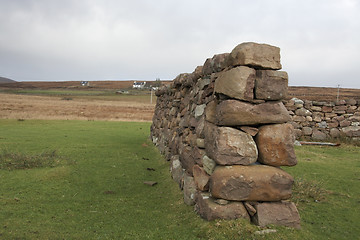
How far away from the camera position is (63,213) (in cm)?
562

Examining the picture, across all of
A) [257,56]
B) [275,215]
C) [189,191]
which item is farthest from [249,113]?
[189,191]

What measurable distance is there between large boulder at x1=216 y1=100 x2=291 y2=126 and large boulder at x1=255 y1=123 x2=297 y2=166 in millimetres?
158

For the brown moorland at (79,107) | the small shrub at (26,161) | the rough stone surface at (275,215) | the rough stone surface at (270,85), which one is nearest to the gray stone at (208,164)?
the rough stone surface at (275,215)

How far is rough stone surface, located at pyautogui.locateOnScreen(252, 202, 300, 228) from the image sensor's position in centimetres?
468

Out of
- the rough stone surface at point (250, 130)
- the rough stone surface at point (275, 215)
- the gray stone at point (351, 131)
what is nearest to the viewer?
the rough stone surface at point (275, 215)

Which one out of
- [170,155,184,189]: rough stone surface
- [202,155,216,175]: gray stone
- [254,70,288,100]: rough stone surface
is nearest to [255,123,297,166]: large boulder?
[254,70,288,100]: rough stone surface

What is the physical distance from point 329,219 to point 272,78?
2917 mm

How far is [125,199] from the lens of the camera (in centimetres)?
668

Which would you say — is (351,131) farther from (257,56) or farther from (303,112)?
(257,56)

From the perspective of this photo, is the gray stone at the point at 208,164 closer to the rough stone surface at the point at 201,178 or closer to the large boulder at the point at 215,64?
the rough stone surface at the point at 201,178

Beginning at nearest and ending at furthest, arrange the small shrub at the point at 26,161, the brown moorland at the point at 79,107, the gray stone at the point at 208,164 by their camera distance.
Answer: the gray stone at the point at 208,164, the small shrub at the point at 26,161, the brown moorland at the point at 79,107

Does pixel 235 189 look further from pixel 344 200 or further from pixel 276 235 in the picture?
pixel 344 200

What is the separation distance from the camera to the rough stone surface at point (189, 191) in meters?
5.96

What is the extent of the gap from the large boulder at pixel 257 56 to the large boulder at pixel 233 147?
45.8 inches
